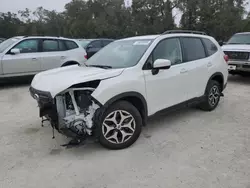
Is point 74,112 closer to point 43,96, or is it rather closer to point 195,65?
point 43,96

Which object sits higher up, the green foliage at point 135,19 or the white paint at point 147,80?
the green foliage at point 135,19

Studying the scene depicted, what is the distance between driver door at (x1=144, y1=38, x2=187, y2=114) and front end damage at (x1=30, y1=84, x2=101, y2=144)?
3.12 feet

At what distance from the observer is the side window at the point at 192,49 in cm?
432

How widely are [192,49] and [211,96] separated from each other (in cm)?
114

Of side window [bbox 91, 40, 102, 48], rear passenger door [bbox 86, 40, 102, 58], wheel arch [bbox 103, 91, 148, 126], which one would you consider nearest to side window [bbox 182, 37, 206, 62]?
wheel arch [bbox 103, 91, 148, 126]

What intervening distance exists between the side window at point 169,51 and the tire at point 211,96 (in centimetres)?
111

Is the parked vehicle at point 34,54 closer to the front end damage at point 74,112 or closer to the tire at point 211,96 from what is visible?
the tire at point 211,96

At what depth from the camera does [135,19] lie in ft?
114

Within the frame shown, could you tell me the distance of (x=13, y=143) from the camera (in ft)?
12.0

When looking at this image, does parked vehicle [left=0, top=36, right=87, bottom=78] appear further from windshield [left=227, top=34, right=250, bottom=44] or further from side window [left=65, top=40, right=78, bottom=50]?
windshield [left=227, top=34, right=250, bottom=44]

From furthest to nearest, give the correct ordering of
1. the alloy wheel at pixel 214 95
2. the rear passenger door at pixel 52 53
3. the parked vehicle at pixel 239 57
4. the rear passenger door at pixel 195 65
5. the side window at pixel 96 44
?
the side window at pixel 96 44 < the rear passenger door at pixel 52 53 < the parked vehicle at pixel 239 57 < the alloy wheel at pixel 214 95 < the rear passenger door at pixel 195 65

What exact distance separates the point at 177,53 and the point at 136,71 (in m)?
1.09

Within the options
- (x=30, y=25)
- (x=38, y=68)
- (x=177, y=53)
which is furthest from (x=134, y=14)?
(x=177, y=53)

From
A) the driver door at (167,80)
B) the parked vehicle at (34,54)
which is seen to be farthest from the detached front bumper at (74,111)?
the parked vehicle at (34,54)
